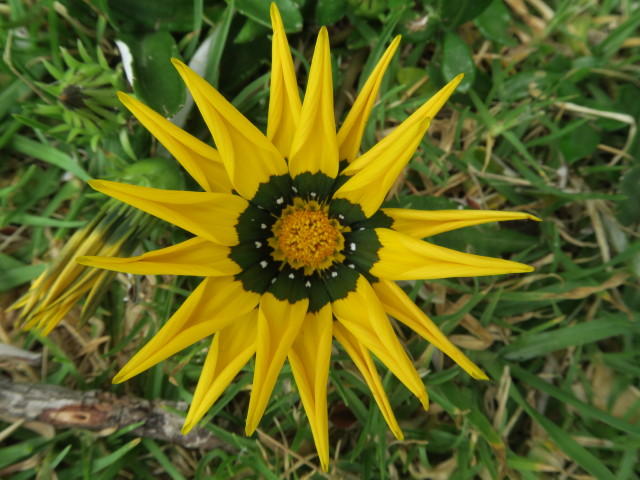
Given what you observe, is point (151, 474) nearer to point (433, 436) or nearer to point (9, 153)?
point (433, 436)

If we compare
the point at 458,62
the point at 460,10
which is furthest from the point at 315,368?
the point at 460,10

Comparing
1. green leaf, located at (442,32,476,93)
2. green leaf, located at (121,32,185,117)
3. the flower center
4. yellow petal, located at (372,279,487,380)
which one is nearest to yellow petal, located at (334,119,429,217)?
the flower center

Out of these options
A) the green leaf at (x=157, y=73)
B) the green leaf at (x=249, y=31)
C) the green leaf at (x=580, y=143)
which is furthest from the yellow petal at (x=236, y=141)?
the green leaf at (x=580, y=143)

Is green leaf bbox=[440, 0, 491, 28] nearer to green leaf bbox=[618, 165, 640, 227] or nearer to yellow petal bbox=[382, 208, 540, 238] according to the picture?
green leaf bbox=[618, 165, 640, 227]

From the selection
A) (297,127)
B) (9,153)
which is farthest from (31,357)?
(297,127)

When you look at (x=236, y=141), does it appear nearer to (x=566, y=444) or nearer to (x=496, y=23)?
(x=496, y=23)

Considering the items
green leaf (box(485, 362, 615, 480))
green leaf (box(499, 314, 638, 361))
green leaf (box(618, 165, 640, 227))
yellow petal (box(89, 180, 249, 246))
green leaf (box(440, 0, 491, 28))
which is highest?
green leaf (box(440, 0, 491, 28))
